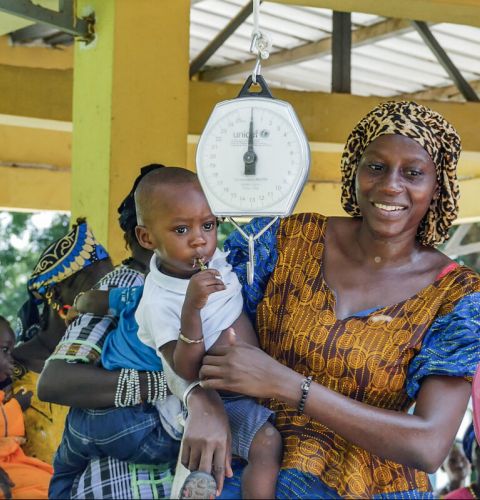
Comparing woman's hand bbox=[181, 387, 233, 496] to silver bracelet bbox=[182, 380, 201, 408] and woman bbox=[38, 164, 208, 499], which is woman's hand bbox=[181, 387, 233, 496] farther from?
woman bbox=[38, 164, 208, 499]

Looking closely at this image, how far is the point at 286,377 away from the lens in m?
2.38

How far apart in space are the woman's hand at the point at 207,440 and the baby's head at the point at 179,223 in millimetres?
377

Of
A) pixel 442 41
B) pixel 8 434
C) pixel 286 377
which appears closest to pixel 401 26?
pixel 442 41

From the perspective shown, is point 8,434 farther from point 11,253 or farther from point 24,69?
point 11,253

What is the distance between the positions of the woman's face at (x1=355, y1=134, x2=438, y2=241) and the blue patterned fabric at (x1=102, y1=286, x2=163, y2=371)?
69 cm

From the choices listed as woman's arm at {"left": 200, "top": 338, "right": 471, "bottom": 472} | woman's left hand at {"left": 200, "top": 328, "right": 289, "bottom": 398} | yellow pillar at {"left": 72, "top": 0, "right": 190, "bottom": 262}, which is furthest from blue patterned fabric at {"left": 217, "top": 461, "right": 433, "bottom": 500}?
yellow pillar at {"left": 72, "top": 0, "right": 190, "bottom": 262}

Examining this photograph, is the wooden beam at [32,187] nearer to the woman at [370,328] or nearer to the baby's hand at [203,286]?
the woman at [370,328]

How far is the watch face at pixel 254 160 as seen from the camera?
2529 millimetres

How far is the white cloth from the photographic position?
2623mm

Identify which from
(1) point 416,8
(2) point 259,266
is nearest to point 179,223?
(2) point 259,266

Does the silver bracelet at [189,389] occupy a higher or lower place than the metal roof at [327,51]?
lower

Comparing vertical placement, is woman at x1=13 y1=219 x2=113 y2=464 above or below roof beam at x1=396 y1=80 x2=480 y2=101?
below

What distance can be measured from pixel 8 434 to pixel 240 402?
1916mm

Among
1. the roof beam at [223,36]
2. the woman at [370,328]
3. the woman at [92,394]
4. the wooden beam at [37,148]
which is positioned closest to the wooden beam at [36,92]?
the roof beam at [223,36]
